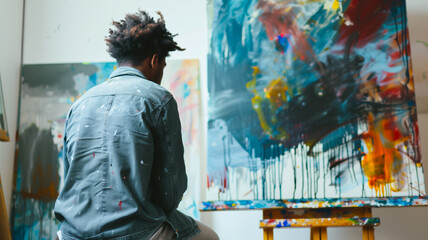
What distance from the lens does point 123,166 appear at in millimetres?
1511

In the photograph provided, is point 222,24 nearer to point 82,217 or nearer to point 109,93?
point 109,93

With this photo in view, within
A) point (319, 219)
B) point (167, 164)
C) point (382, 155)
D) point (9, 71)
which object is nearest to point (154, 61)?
point (167, 164)

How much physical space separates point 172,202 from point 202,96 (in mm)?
1668

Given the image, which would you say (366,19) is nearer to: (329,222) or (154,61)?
(329,222)

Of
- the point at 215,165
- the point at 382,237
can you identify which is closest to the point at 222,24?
the point at 215,165

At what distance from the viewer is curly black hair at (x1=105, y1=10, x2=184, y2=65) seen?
5.90 ft

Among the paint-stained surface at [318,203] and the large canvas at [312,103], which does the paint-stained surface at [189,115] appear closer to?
the large canvas at [312,103]

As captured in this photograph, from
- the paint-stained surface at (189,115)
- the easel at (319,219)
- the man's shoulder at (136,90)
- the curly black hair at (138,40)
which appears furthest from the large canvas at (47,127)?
the man's shoulder at (136,90)

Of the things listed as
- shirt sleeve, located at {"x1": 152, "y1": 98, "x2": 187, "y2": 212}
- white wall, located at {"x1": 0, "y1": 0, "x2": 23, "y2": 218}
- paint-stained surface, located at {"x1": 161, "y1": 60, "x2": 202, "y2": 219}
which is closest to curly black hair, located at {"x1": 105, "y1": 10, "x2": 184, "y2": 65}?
shirt sleeve, located at {"x1": 152, "y1": 98, "x2": 187, "y2": 212}

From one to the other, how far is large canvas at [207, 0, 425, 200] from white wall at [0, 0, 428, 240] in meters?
0.50

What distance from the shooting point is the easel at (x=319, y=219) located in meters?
2.27

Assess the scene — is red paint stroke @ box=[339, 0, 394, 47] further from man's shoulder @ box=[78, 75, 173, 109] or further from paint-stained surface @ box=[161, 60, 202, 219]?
man's shoulder @ box=[78, 75, 173, 109]

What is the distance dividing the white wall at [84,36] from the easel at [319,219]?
1.91ft

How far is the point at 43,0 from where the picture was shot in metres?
3.43
